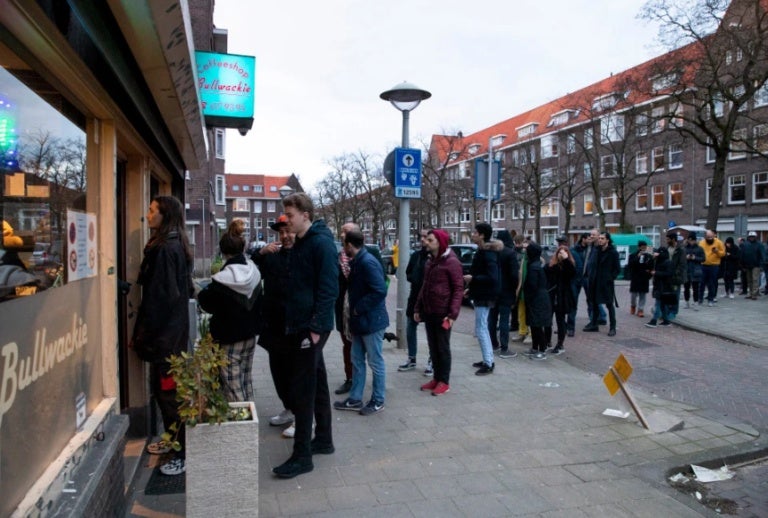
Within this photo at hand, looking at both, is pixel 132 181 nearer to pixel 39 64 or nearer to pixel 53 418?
pixel 39 64

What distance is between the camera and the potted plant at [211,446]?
289 cm

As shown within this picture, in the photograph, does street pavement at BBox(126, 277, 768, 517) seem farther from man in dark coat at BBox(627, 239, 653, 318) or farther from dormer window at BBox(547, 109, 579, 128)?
dormer window at BBox(547, 109, 579, 128)

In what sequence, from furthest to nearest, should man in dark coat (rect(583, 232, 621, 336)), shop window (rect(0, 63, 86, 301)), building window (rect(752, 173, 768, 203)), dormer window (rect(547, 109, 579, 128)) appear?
dormer window (rect(547, 109, 579, 128)) → building window (rect(752, 173, 768, 203)) → man in dark coat (rect(583, 232, 621, 336)) → shop window (rect(0, 63, 86, 301))

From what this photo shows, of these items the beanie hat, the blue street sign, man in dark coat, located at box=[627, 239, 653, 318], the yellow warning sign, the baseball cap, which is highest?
the blue street sign

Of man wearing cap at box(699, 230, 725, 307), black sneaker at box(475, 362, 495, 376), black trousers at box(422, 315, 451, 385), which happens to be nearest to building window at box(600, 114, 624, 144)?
man wearing cap at box(699, 230, 725, 307)

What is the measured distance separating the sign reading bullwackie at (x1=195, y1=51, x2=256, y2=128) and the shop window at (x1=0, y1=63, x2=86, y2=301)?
498 cm

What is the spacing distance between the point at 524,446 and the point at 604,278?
625cm

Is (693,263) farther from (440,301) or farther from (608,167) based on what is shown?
(608,167)

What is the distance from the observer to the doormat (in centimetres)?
348

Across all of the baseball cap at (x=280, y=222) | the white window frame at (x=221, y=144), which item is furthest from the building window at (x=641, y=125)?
the white window frame at (x=221, y=144)

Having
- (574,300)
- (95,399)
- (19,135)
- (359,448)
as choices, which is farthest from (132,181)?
(574,300)

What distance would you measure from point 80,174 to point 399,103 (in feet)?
19.4

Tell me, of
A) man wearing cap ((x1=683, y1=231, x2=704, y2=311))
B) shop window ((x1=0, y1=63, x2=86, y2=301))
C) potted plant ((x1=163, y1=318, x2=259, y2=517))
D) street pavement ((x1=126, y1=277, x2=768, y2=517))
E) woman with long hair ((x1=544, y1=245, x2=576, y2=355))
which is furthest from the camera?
man wearing cap ((x1=683, y1=231, x2=704, y2=311))

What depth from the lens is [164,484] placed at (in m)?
3.59
